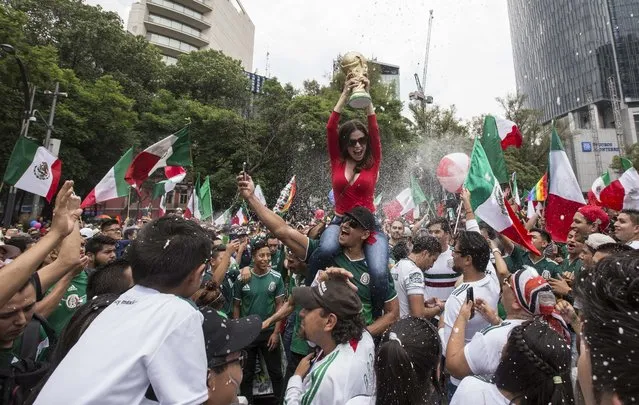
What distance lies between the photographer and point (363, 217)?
2.78 meters

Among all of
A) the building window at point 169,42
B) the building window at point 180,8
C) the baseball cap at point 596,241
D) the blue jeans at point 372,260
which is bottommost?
the blue jeans at point 372,260

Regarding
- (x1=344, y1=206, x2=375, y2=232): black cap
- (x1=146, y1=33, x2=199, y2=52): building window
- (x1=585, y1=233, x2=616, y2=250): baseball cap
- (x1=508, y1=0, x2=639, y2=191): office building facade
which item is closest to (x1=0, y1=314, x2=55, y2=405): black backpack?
(x1=344, y1=206, x2=375, y2=232): black cap

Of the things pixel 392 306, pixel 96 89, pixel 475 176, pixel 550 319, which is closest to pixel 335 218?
pixel 392 306

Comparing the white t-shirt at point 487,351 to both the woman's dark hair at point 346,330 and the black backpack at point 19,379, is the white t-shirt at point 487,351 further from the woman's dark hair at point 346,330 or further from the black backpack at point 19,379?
the black backpack at point 19,379

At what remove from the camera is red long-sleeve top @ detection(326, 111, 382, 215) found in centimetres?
313

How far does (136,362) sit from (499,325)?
2057mm

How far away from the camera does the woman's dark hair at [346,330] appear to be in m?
2.27

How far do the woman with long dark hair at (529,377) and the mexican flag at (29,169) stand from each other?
25.3 ft

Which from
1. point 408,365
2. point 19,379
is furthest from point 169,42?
point 408,365

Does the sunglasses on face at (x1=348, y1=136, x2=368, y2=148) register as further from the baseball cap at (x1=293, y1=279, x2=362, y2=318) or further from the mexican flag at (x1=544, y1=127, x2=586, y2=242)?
the mexican flag at (x1=544, y1=127, x2=586, y2=242)

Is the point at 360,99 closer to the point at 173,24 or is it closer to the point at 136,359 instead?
the point at 136,359

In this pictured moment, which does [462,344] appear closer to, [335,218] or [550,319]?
[550,319]

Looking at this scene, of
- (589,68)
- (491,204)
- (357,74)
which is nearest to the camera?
(357,74)

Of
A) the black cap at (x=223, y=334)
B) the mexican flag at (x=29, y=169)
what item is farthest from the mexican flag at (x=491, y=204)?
the mexican flag at (x=29, y=169)
